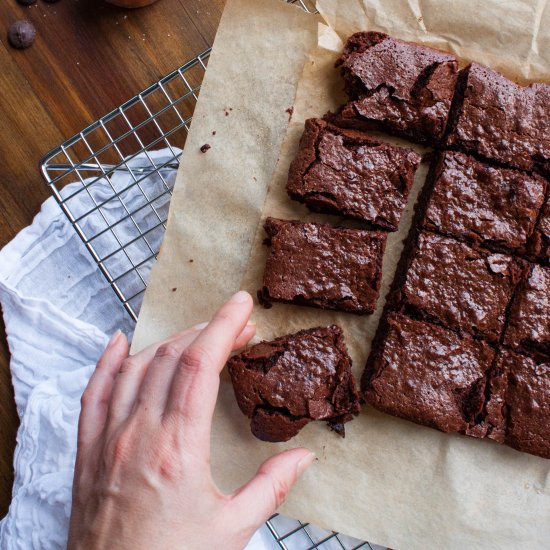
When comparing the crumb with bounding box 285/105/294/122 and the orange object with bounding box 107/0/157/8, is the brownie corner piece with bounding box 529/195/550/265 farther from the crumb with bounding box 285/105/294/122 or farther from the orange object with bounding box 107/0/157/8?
the orange object with bounding box 107/0/157/8

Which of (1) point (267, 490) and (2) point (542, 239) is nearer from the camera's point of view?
(1) point (267, 490)

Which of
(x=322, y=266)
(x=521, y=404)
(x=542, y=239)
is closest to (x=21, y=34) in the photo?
(x=322, y=266)

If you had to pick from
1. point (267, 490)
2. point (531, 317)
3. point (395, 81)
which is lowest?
point (531, 317)

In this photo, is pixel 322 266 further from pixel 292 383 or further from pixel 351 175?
pixel 292 383

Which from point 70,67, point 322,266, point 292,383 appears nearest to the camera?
point 292,383

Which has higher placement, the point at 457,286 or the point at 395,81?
the point at 395,81

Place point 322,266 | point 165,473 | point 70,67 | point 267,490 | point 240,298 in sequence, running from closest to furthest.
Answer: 1. point 165,473
2. point 267,490
3. point 240,298
4. point 322,266
5. point 70,67

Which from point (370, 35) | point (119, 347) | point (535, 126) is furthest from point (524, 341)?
point (119, 347)
